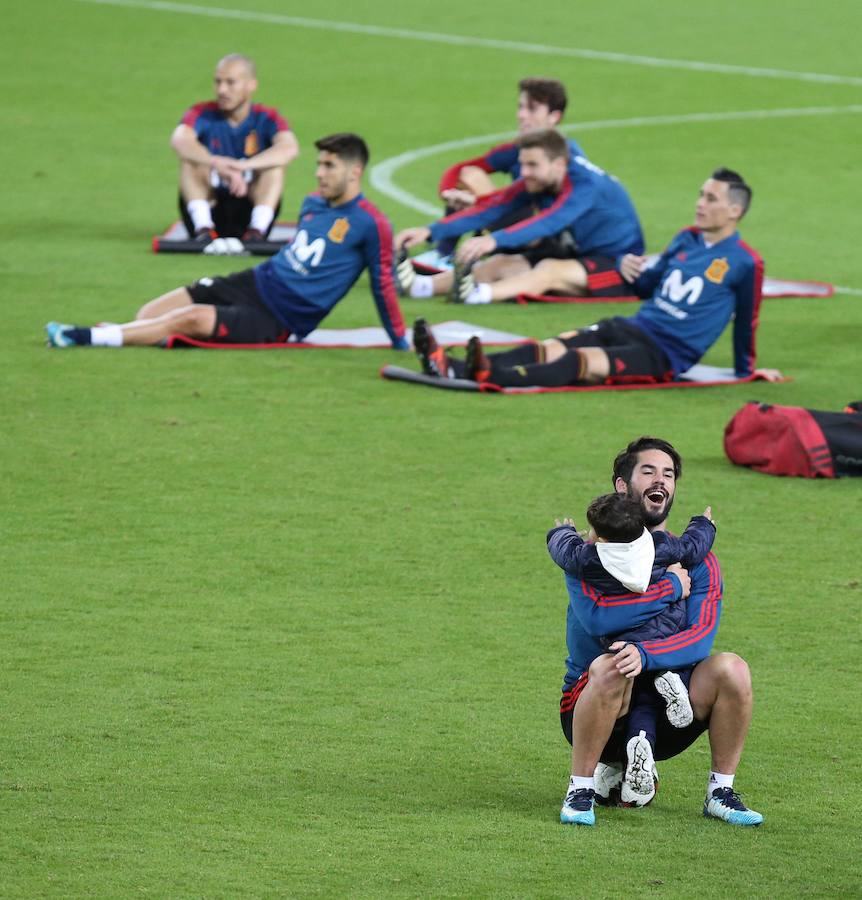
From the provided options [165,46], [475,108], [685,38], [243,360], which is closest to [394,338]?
[243,360]

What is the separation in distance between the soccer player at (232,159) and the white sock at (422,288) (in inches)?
63.5

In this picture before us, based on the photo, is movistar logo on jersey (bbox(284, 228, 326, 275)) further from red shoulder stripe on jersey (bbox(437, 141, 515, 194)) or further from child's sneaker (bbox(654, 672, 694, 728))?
child's sneaker (bbox(654, 672, 694, 728))

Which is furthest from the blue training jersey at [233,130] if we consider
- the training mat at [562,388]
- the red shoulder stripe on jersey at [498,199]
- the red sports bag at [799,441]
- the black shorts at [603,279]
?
the red sports bag at [799,441]

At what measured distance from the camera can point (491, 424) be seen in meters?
9.41

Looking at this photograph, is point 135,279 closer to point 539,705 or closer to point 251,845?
point 539,705

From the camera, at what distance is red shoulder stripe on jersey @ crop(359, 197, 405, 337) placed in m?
10.6

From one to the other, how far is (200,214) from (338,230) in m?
3.48

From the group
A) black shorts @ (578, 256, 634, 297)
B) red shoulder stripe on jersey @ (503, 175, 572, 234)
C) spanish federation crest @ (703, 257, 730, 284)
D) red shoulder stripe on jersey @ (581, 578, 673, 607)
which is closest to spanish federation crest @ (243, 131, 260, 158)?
red shoulder stripe on jersey @ (503, 175, 572, 234)

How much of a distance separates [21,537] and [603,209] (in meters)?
6.02

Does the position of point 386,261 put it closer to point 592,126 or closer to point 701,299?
point 701,299

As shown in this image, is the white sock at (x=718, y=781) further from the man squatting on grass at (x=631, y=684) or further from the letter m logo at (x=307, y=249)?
the letter m logo at (x=307, y=249)

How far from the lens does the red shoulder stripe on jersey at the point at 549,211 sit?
1196 cm

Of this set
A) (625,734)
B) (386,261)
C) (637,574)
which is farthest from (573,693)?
(386,261)

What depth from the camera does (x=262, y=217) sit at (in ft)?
46.1
